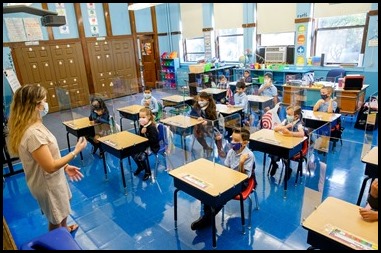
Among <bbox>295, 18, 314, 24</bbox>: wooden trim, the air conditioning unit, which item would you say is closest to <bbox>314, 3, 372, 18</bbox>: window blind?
<bbox>295, 18, 314, 24</bbox>: wooden trim

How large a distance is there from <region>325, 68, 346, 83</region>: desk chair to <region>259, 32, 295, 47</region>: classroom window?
161cm

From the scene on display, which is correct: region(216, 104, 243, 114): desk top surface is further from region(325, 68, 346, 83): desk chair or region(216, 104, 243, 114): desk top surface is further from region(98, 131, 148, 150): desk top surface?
region(325, 68, 346, 83): desk chair

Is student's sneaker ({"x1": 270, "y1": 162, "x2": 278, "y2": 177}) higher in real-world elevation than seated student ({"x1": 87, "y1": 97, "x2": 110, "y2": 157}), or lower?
lower

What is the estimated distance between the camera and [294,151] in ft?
12.0

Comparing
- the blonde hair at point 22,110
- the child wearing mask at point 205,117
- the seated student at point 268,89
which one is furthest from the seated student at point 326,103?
the blonde hair at point 22,110

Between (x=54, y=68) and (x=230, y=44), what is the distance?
20.6 ft

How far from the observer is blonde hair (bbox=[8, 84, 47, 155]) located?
2123mm

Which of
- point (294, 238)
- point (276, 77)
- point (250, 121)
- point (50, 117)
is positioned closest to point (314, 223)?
point (294, 238)

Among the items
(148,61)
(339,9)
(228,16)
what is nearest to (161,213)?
(339,9)

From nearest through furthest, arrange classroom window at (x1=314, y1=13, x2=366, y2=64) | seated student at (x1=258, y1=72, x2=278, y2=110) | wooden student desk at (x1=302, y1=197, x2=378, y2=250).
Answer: wooden student desk at (x1=302, y1=197, x2=378, y2=250), seated student at (x1=258, y1=72, x2=278, y2=110), classroom window at (x1=314, y1=13, x2=366, y2=64)

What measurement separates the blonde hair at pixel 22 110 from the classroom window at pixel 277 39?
312 inches

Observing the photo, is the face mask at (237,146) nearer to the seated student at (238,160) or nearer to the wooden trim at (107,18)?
the seated student at (238,160)

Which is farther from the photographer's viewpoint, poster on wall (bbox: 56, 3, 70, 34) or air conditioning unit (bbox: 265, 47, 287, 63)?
poster on wall (bbox: 56, 3, 70, 34)

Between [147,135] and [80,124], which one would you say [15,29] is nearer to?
[80,124]
